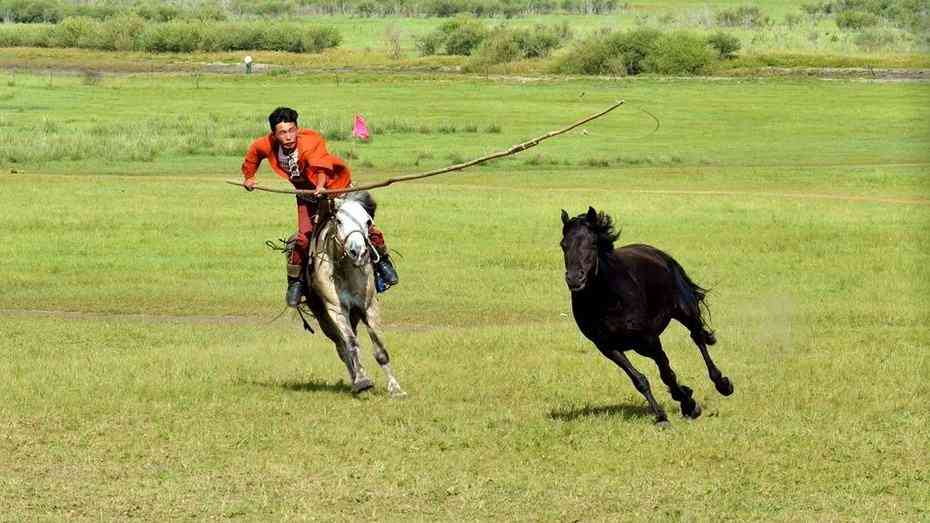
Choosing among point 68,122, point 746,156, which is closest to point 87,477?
point 746,156

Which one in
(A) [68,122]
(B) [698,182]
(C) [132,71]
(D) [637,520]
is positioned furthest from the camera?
(C) [132,71]

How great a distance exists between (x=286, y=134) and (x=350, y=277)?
128cm

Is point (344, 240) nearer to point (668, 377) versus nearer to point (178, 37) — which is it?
point (668, 377)

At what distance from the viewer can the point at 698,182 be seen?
122 ft

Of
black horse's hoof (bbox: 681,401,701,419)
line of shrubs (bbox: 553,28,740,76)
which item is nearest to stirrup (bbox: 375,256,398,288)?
black horse's hoof (bbox: 681,401,701,419)

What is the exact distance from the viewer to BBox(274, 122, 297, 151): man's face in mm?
13211

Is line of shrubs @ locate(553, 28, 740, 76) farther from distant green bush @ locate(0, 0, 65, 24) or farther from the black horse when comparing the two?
distant green bush @ locate(0, 0, 65, 24)

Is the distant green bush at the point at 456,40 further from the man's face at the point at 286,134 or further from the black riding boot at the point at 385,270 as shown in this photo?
the man's face at the point at 286,134

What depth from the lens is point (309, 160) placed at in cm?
1322

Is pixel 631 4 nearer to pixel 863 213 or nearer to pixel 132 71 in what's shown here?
pixel 132 71

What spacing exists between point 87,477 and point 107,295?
1116 cm

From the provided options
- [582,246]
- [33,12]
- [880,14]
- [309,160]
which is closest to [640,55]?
[880,14]

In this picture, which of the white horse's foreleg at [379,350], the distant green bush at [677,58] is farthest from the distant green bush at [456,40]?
the white horse's foreleg at [379,350]

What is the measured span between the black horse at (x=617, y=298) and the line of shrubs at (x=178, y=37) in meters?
93.6
